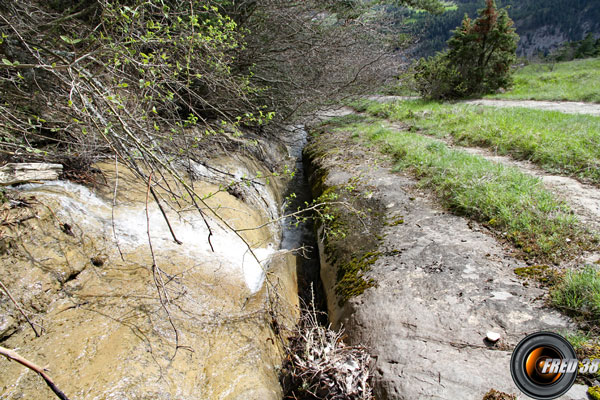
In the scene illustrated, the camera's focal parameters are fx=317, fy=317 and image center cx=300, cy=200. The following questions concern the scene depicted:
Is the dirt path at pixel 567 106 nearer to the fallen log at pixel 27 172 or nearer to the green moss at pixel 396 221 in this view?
the green moss at pixel 396 221

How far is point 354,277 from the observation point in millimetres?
3469

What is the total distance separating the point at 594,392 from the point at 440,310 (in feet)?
3.35

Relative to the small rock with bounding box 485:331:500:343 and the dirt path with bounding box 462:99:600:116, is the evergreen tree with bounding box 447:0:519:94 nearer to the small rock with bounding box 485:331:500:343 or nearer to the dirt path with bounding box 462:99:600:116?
the dirt path with bounding box 462:99:600:116

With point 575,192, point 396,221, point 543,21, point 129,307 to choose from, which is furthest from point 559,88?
point 543,21

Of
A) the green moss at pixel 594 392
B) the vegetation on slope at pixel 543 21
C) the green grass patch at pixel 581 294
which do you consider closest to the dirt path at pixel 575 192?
the green grass patch at pixel 581 294

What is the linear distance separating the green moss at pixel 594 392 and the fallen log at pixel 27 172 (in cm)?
477

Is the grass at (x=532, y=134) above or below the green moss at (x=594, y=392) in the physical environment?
above

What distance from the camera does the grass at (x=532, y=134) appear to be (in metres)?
4.75

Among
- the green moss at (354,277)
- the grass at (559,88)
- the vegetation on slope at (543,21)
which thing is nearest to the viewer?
the green moss at (354,277)

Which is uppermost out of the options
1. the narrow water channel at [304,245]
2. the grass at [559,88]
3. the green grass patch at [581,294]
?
the grass at [559,88]

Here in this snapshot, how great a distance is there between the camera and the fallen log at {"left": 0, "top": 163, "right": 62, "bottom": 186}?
10.2 ft

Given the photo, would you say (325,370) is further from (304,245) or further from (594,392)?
(304,245)

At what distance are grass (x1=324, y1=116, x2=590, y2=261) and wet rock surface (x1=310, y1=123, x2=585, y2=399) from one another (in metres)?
0.23

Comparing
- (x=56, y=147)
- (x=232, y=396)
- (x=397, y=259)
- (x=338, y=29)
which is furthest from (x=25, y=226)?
(x=338, y=29)
